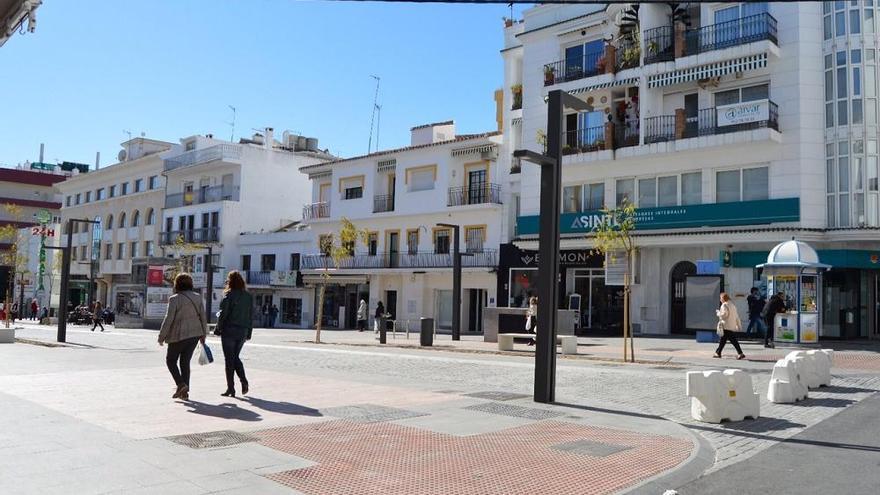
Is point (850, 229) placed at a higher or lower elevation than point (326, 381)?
higher

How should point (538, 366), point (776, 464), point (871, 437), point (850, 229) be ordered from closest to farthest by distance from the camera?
1. point (776, 464)
2. point (871, 437)
3. point (538, 366)
4. point (850, 229)

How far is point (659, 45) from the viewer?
30531 mm

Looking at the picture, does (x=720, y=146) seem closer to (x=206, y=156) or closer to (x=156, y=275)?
(x=156, y=275)

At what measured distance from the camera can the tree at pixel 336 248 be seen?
91.7 feet

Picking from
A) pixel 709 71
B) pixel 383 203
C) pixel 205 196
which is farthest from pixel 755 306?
pixel 205 196

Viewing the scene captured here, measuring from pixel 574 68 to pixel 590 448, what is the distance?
28.7m

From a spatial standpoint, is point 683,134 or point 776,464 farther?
point 683,134

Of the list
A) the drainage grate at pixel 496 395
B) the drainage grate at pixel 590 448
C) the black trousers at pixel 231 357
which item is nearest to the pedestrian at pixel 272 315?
the drainage grate at pixel 496 395

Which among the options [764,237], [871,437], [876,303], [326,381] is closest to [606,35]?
[764,237]

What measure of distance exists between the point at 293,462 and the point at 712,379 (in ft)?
18.1

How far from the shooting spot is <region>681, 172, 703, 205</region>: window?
29.5m

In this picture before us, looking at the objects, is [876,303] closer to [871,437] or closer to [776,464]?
[871,437]

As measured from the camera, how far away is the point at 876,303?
1081 inches

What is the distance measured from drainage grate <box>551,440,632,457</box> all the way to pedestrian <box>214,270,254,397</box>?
16.0 ft
